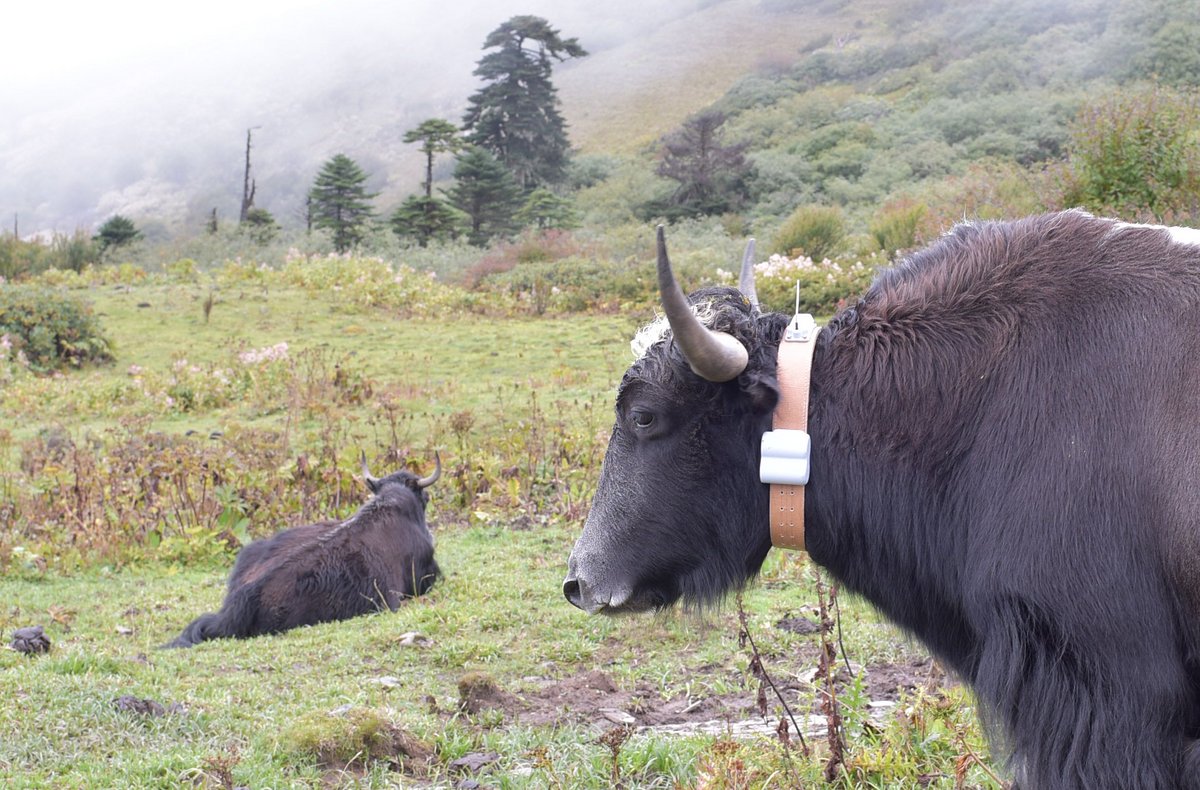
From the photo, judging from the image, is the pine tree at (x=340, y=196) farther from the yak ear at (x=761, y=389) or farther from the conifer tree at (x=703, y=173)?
the yak ear at (x=761, y=389)

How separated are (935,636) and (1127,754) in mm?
589

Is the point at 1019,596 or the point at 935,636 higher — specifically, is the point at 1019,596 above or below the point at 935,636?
→ above

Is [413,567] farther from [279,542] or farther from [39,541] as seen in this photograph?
[39,541]

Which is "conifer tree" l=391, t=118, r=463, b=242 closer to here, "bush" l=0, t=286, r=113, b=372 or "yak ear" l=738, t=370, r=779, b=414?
"bush" l=0, t=286, r=113, b=372

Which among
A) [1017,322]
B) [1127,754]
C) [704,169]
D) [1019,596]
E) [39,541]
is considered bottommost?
[39,541]

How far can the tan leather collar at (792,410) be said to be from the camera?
8.90 ft

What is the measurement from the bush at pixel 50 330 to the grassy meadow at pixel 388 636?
1.63 meters

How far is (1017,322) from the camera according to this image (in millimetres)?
2562

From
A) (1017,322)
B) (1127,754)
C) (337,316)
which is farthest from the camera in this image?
(337,316)

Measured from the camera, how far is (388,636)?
5961mm

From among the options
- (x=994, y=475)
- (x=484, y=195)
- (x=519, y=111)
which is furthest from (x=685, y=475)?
(x=519, y=111)

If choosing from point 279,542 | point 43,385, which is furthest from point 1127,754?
point 43,385

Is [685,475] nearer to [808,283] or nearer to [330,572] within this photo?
[330,572]

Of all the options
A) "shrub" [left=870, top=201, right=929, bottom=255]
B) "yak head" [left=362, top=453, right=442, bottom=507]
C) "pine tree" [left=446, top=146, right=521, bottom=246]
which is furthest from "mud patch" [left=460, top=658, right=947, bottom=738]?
"pine tree" [left=446, top=146, right=521, bottom=246]
